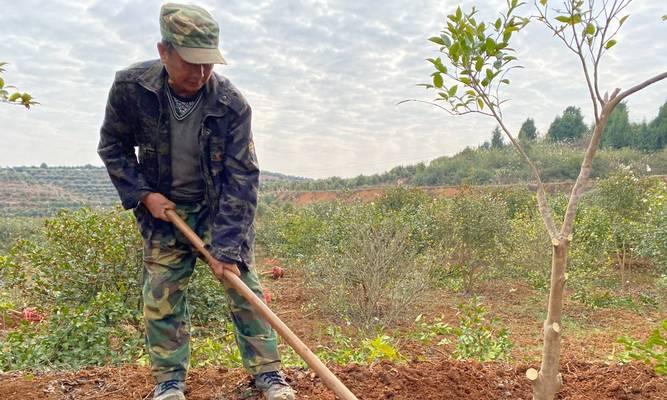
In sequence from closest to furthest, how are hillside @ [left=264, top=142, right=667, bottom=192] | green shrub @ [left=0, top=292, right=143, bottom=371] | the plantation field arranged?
the plantation field < green shrub @ [left=0, top=292, right=143, bottom=371] < hillside @ [left=264, top=142, right=667, bottom=192]

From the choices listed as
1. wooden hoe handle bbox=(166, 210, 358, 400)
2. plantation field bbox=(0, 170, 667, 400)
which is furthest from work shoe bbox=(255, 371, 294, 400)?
wooden hoe handle bbox=(166, 210, 358, 400)

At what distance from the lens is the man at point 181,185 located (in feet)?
8.51

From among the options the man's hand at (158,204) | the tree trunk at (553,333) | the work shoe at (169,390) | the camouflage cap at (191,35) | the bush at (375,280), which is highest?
the camouflage cap at (191,35)

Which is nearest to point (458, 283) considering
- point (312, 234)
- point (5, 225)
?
point (312, 234)

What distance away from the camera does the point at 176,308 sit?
2811mm

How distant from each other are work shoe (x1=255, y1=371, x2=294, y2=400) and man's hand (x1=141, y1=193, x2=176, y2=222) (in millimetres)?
1037

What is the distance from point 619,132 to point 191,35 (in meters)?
51.0

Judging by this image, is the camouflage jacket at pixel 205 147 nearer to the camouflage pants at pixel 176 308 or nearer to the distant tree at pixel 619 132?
the camouflage pants at pixel 176 308

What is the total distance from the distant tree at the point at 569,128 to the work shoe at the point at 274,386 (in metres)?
55.2

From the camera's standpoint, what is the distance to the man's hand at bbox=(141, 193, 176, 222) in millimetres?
2666

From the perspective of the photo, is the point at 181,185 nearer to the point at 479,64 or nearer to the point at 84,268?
the point at 479,64

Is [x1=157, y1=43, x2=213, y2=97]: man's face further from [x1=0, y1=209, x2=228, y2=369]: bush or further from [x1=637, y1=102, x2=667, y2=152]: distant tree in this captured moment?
[x1=637, y1=102, x2=667, y2=152]: distant tree

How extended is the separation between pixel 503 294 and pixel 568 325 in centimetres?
292

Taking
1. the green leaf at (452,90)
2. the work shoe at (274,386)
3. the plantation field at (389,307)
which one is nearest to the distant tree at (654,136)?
the plantation field at (389,307)
